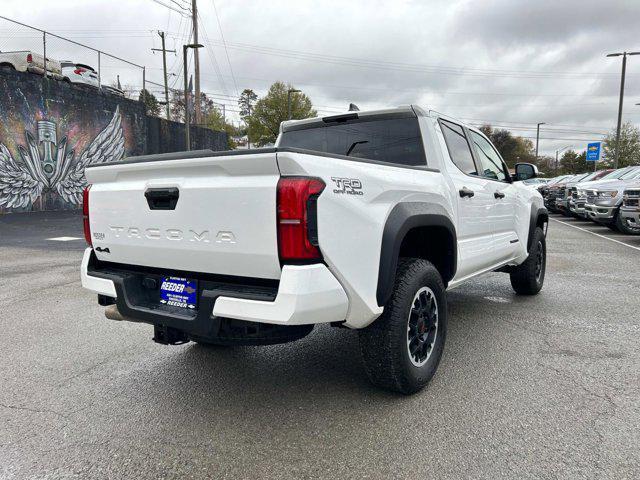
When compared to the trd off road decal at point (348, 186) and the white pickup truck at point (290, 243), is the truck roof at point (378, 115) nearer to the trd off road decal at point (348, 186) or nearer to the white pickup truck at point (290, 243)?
the white pickup truck at point (290, 243)

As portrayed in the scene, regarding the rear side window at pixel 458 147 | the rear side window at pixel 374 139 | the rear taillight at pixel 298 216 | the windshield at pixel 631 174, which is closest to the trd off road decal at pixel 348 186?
the rear taillight at pixel 298 216

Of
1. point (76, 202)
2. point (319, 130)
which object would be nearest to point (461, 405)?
point (319, 130)

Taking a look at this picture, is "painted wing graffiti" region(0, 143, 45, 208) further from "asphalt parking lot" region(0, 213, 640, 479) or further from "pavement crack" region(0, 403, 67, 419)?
"pavement crack" region(0, 403, 67, 419)

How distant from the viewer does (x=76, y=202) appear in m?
18.4

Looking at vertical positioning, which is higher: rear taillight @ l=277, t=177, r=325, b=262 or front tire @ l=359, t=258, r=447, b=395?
rear taillight @ l=277, t=177, r=325, b=262

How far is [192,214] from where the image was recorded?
8.21 feet

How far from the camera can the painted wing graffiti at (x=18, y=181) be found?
609 inches

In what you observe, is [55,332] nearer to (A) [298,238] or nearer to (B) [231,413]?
(B) [231,413]

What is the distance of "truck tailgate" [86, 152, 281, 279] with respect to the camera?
2.29 meters

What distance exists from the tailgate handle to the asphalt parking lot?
125cm

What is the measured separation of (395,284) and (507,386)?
109 cm

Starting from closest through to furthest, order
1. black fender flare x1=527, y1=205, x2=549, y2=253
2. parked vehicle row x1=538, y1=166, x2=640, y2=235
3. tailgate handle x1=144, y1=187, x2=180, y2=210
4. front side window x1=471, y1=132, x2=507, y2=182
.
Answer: tailgate handle x1=144, y1=187, x2=180, y2=210 → front side window x1=471, y1=132, x2=507, y2=182 → black fender flare x1=527, y1=205, x2=549, y2=253 → parked vehicle row x1=538, y1=166, x2=640, y2=235

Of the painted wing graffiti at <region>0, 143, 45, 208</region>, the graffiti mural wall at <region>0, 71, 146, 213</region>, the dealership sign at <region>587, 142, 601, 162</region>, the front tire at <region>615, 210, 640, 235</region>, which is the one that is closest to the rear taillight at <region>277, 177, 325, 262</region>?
the front tire at <region>615, 210, 640, 235</region>

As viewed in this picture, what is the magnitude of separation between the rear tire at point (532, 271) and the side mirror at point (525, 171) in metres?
0.75
